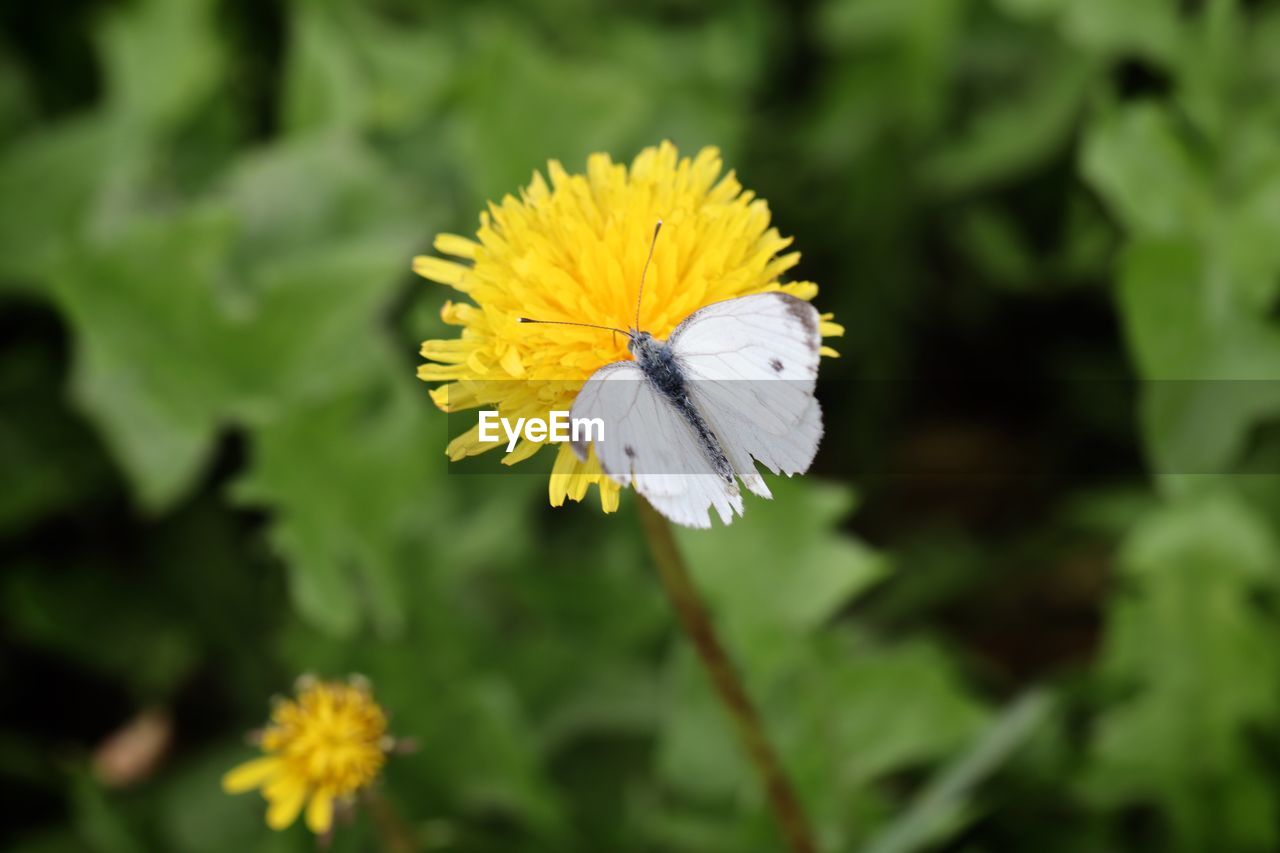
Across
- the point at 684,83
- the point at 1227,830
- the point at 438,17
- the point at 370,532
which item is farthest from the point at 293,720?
the point at 438,17

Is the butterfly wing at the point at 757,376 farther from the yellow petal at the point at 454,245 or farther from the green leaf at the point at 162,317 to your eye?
the green leaf at the point at 162,317

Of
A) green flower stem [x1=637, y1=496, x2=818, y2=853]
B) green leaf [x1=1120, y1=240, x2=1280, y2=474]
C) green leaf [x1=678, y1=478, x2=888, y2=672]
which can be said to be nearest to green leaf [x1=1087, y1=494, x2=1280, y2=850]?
green leaf [x1=1120, y1=240, x2=1280, y2=474]

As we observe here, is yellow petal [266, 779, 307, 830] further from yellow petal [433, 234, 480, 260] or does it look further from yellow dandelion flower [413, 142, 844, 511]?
yellow petal [433, 234, 480, 260]

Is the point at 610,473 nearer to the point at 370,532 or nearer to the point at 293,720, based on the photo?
the point at 293,720

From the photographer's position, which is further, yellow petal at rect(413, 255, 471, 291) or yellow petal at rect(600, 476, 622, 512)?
yellow petal at rect(413, 255, 471, 291)

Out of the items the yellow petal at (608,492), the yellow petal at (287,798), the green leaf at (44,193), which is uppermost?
the green leaf at (44,193)

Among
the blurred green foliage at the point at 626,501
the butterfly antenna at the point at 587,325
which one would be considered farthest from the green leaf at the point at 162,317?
the butterfly antenna at the point at 587,325

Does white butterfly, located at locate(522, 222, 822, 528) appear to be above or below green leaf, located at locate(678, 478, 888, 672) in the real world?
below

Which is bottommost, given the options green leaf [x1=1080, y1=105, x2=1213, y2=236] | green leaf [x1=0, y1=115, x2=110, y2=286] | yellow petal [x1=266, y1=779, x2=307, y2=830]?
yellow petal [x1=266, y1=779, x2=307, y2=830]
